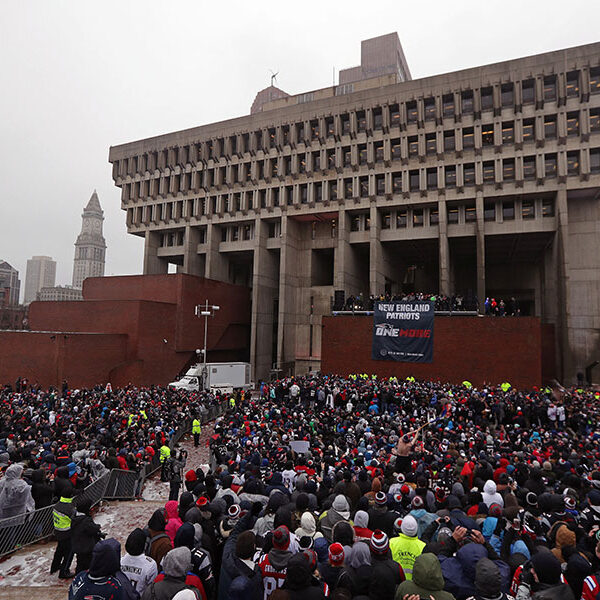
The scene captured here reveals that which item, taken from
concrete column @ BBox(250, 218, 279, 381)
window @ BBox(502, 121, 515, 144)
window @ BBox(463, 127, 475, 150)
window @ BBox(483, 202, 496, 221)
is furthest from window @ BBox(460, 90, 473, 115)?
concrete column @ BBox(250, 218, 279, 381)

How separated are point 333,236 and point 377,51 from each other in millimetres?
32135

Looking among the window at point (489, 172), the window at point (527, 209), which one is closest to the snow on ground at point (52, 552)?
the window at point (489, 172)

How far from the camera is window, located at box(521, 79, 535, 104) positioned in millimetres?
34469

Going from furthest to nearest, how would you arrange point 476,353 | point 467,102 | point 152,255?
point 152,255
point 467,102
point 476,353

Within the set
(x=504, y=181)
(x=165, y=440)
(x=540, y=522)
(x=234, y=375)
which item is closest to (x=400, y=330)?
(x=234, y=375)

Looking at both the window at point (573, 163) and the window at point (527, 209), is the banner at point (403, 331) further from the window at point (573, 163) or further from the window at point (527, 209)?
the window at point (573, 163)

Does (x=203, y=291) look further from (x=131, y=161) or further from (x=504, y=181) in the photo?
(x=504, y=181)

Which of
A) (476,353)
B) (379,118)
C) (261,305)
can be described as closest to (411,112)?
(379,118)

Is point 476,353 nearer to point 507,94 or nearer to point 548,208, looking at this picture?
point 548,208

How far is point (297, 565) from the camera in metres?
3.84

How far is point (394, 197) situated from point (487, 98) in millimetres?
11562

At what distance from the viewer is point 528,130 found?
114 feet

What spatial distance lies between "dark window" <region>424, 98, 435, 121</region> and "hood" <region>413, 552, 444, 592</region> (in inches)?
1580

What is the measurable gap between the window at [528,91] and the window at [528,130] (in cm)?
159
